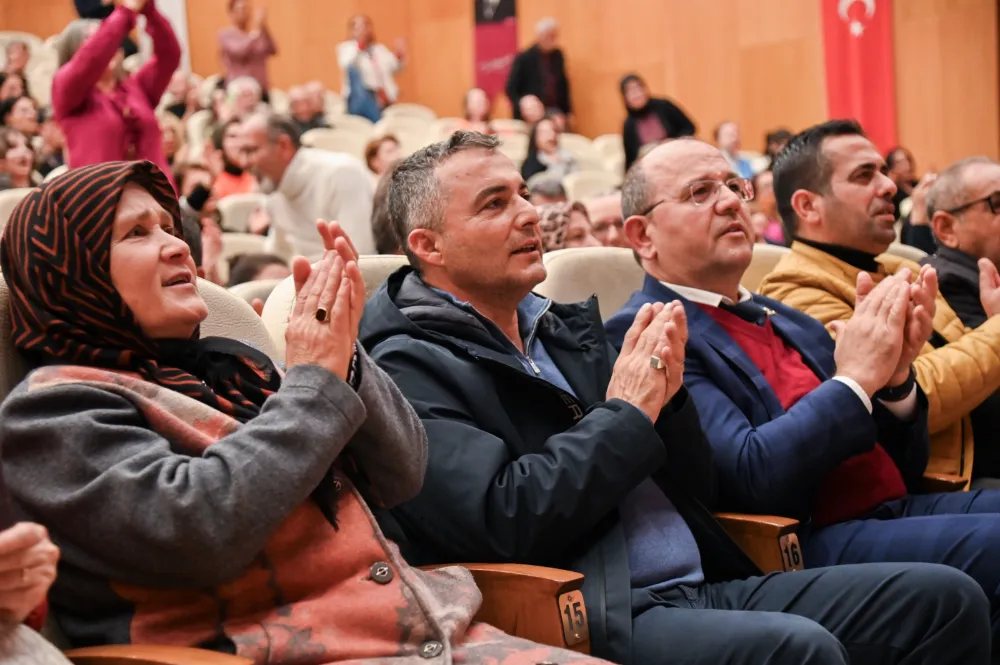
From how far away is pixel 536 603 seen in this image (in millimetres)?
1587

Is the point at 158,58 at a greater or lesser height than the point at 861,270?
greater

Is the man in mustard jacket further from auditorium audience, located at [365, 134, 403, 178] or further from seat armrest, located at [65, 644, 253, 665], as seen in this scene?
auditorium audience, located at [365, 134, 403, 178]

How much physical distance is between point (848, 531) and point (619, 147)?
26.4 feet

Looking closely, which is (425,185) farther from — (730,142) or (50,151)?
(730,142)

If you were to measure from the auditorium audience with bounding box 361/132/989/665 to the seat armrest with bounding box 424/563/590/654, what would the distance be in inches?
1.6

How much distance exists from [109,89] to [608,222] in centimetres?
190

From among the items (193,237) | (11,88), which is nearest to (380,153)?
(11,88)

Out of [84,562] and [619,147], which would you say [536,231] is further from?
[619,147]

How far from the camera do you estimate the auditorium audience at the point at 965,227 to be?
2.76 m

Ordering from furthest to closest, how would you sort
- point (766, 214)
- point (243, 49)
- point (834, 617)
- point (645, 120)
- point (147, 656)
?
point (243, 49) < point (645, 120) < point (766, 214) < point (834, 617) < point (147, 656)

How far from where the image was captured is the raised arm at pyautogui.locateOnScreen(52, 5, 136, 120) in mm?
3943

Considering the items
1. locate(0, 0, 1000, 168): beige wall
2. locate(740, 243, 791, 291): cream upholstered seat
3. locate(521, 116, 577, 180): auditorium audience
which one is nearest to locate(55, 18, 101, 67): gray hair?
locate(740, 243, 791, 291): cream upholstered seat

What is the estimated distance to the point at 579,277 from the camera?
2.47 m

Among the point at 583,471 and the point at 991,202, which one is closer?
the point at 583,471
